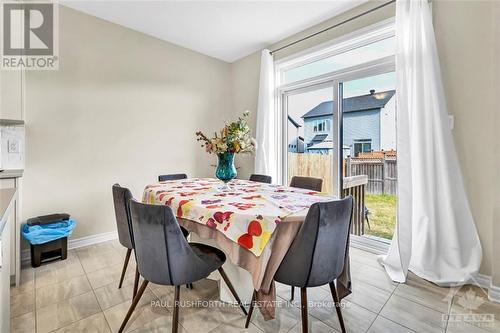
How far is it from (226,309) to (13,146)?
2570mm

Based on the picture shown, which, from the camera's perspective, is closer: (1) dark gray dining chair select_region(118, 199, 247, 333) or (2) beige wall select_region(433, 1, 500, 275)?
(1) dark gray dining chair select_region(118, 199, 247, 333)

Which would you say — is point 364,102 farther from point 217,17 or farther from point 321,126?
point 217,17

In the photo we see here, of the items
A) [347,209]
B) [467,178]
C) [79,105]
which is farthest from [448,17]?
[79,105]

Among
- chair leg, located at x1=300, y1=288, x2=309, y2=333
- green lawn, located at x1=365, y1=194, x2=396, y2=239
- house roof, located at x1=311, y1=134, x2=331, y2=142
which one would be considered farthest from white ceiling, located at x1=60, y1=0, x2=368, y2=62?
chair leg, located at x1=300, y1=288, x2=309, y2=333

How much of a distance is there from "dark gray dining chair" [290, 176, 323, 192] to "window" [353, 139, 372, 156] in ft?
3.02

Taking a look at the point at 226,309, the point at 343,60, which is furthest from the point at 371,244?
the point at 343,60

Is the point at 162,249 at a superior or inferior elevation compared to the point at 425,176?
inferior

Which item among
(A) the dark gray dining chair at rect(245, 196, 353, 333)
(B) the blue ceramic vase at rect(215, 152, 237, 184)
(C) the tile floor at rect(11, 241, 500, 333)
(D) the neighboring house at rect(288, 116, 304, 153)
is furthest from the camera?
(D) the neighboring house at rect(288, 116, 304, 153)

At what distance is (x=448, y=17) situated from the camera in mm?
2066

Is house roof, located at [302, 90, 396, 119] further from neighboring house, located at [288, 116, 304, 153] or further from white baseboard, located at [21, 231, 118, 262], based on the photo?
white baseboard, located at [21, 231, 118, 262]

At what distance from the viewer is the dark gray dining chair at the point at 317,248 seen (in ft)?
3.92

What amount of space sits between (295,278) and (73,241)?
2762 millimetres

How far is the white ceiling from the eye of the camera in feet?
8.73

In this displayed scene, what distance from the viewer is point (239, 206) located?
4.94 ft
